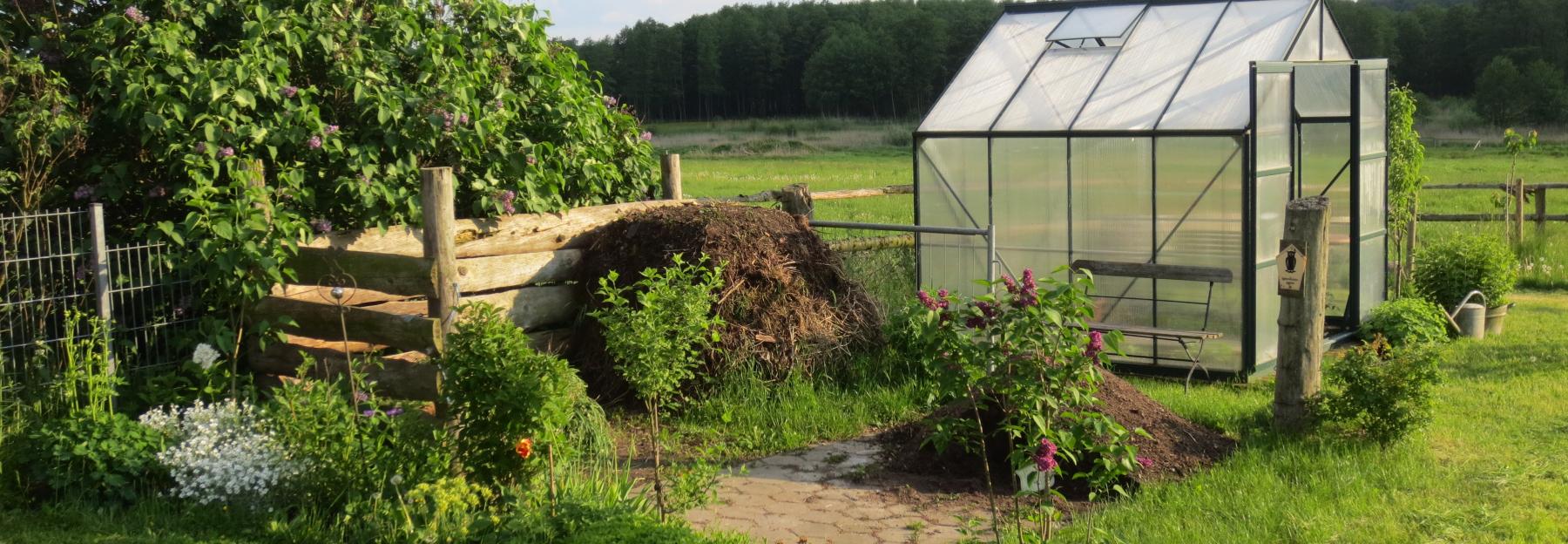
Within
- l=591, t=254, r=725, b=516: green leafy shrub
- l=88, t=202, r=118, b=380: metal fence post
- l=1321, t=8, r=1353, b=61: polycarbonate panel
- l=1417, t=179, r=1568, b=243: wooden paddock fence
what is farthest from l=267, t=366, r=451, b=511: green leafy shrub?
l=1417, t=179, r=1568, b=243: wooden paddock fence

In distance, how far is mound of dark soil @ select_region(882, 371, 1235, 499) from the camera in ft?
22.5

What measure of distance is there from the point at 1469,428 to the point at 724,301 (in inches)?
190

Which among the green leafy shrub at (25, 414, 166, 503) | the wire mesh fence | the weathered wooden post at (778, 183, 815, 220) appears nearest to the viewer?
the green leafy shrub at (25, 414, 166, 503)

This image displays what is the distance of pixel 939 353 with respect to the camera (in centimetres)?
545

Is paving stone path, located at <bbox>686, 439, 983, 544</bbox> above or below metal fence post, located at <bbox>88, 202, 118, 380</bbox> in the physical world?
below

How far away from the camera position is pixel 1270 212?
9.86 m

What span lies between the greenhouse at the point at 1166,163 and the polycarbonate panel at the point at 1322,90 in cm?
2

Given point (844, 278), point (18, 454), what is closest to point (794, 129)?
point (844, 278)

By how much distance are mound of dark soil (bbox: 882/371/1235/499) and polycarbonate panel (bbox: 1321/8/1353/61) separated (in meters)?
5.22

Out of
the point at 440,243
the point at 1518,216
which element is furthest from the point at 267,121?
the point at 1518,216

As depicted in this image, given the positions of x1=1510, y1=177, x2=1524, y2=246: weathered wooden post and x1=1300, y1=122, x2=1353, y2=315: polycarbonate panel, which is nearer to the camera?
x1=1300, y1=122, x2=1353, y2=315: polycarbonate panel

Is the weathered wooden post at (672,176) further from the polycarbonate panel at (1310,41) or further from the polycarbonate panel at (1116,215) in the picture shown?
the polycarbonate panel at (1310,41)

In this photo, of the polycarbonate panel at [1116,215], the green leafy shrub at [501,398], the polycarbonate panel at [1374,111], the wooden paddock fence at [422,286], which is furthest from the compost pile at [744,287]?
the polycarbonate panel at [1374,111]

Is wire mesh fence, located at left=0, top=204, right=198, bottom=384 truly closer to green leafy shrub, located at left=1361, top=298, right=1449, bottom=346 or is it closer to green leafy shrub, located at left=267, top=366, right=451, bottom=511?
green leafy shrub, located at left=267, top=366, right=451, bottom=511
